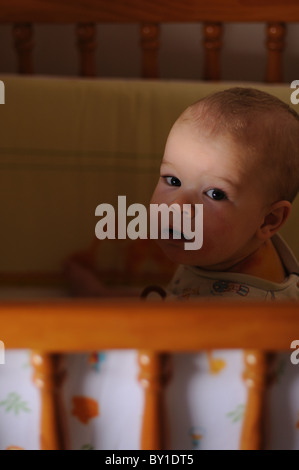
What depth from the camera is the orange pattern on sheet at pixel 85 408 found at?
59cm

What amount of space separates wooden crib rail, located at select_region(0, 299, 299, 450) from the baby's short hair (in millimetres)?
295

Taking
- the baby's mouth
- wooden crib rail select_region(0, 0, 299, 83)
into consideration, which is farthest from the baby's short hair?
wooden crib rail select_region(0, 0, 299, 83)

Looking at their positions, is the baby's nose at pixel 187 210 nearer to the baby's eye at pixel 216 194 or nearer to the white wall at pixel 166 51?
the baby's eye at pixel 216 194

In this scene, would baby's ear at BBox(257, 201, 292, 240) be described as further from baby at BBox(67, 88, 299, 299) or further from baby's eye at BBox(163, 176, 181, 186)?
baby's eye at BBox(163, 176, 181, 186)

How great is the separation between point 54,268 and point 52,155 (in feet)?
0.68

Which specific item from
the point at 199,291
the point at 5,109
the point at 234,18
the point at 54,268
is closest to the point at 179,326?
the point at 199,291

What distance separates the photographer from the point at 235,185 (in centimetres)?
81

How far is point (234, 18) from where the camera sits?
48.4 inches

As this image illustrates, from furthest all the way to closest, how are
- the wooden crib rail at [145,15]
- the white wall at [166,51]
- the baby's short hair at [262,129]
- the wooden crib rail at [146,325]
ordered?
the white wall at [166,51]
the wooden crib rail at [145,15]
the baby's short hair at [262,129]
the wooden crib rail at [146,325]

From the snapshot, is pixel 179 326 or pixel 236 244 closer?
pixel 179 326

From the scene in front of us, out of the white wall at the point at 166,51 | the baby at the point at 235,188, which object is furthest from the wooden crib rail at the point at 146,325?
the white wall at the point at 166,51

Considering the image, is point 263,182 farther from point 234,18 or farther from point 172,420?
point 234,18

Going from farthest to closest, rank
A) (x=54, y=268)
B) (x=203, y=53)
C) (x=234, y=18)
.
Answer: (x=203, y=53) < (x=234, y=18) < (x=54, y=268)
